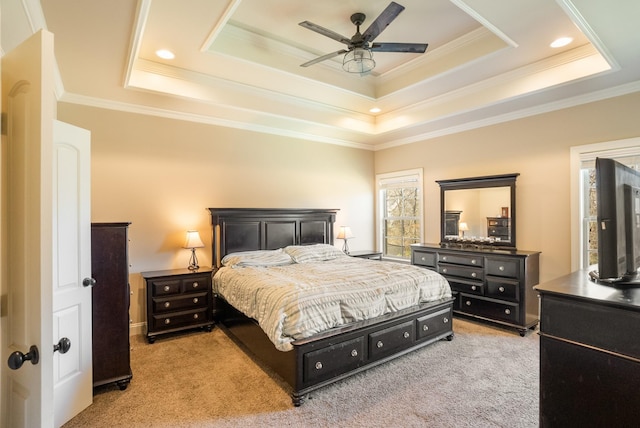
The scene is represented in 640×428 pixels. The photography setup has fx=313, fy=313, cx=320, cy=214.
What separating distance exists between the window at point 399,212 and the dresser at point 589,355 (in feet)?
13.2

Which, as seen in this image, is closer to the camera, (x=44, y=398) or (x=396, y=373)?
(x=44, y=398)

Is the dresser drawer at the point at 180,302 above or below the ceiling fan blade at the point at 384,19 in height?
below

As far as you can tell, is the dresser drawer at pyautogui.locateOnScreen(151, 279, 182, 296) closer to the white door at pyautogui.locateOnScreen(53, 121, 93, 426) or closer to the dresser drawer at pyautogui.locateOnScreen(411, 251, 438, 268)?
the white door at pyautogui.locateOnScreen(53, 121, 93, 426)

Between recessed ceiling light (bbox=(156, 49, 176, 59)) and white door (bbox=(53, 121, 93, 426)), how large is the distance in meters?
1.38

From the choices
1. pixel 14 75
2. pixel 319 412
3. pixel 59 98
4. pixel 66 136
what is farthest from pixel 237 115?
pixel 319 412

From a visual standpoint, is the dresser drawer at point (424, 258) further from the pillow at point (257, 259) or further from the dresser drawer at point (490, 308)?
the pillow at point (257, 259)

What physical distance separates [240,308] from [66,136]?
2.14 meters

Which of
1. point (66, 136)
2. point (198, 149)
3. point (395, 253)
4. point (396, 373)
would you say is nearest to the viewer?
point (66, 136)

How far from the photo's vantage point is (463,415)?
231 centimetres

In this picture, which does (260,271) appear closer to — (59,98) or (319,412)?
(319,412)

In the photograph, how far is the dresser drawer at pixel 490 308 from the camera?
12.9 ft

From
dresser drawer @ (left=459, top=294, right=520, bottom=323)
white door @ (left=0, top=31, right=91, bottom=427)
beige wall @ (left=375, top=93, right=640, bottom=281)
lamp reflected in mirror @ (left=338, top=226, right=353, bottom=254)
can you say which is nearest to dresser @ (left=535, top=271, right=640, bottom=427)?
white door @ (left=0, top=31, right=91, bottom=427)

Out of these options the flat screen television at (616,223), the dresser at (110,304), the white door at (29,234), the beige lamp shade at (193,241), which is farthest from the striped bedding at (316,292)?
the flat screen television at (616,223)

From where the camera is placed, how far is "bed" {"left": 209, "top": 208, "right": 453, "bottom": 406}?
258 cm
